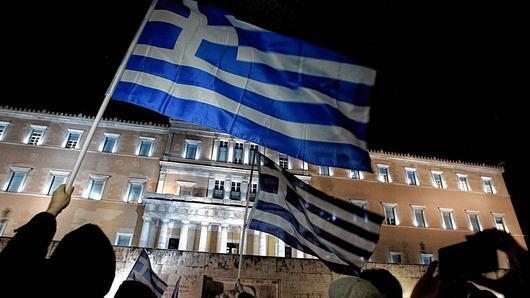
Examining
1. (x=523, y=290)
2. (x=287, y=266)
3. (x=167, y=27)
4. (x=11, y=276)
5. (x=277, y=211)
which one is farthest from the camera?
(x=287, y=266)

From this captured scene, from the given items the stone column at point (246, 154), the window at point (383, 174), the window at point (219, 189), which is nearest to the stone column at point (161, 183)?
the window at point (219, 189)

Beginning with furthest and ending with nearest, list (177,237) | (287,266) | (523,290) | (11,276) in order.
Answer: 1. (177,237)
2. (287,266)
3. (523,290)
4. (11,276)

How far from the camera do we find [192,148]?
31.8 metres

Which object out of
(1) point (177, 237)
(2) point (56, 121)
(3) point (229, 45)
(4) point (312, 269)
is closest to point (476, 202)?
(4) point (312, 269)

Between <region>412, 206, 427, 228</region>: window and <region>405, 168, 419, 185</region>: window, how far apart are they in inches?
113

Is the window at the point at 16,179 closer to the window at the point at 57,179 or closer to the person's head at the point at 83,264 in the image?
the window at the point at 57,179

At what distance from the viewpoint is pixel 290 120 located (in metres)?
6.44

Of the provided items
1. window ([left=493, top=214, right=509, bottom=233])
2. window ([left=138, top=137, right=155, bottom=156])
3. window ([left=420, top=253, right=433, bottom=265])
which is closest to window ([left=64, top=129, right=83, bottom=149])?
window ([left=138, top=137, right=155, bottom=156])

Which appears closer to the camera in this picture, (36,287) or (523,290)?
(36,287)

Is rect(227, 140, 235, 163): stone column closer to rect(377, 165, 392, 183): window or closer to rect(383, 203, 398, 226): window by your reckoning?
rect(377, 165, 392, 183): window

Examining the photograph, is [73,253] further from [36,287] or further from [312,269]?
[312,269]

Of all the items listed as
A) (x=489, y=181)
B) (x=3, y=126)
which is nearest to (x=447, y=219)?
(x=489, y=181)

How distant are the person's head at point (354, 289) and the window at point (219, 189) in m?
26.8

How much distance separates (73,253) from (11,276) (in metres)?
0.32
